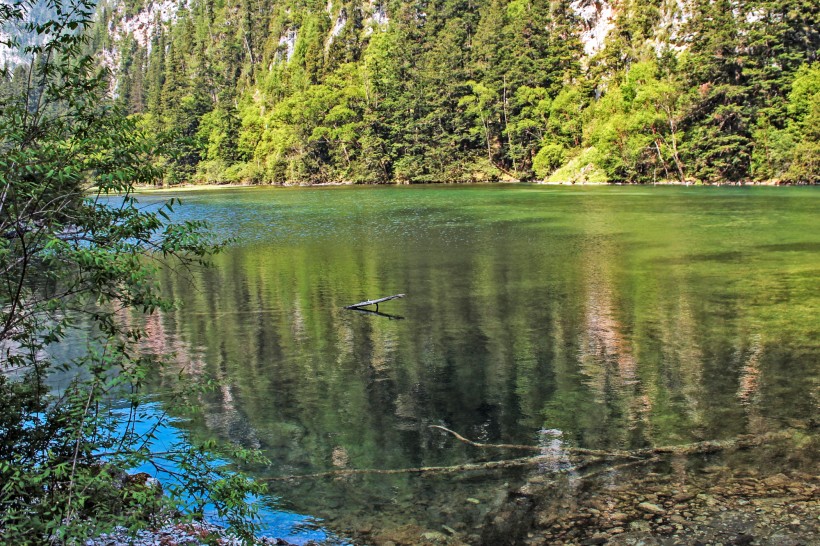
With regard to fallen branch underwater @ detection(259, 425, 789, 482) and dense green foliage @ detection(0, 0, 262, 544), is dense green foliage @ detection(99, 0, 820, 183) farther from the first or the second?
dense green foliage @ detection(0, 0, 262, 544)

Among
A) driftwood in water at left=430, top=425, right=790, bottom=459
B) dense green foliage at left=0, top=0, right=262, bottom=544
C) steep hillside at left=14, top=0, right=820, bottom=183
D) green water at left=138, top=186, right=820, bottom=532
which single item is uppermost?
steep hillside at left=14, top=0, right=820, bottom=183

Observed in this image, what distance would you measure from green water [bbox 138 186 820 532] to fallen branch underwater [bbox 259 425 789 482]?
207 mm

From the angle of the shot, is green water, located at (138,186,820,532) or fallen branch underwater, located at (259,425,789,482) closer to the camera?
fallen branch underwater, located at (259,425,789,482)

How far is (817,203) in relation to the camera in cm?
5194

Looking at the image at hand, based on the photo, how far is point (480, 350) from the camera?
17172mm

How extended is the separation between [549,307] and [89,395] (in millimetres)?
16854

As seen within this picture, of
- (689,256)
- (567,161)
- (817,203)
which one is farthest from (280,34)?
(689,256)

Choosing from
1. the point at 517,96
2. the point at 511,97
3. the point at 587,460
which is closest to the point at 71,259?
the point at 587,460

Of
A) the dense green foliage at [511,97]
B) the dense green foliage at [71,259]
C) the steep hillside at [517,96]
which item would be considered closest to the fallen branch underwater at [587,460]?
the dense green foliage at [71,259]

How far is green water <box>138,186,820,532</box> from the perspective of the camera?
11.3 meters

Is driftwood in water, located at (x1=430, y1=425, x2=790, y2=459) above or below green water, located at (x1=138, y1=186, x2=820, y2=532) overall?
below

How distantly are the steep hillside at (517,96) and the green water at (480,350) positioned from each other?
32.8 metres

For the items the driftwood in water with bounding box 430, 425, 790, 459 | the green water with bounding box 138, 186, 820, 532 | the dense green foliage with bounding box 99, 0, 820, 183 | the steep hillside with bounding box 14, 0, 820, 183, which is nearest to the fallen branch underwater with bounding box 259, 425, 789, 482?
the driftwood in water with bounding box 430, 425, 790, 459

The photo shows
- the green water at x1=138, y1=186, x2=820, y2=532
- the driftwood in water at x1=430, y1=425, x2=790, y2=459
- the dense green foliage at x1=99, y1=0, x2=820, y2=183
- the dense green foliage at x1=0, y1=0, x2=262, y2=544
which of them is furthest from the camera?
the dense green foliage at x1=99, y1=0, x2=820, y2=183
